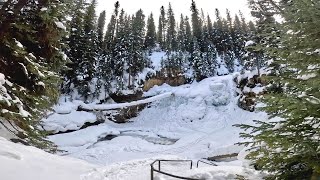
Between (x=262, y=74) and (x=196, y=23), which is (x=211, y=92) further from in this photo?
(x=196, y=23)

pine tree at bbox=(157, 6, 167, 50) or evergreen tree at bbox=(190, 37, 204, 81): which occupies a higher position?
pine tree at bbox=(157, 6, 167, 50)

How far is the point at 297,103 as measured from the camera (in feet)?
11.3

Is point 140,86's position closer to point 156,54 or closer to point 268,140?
point 156,54

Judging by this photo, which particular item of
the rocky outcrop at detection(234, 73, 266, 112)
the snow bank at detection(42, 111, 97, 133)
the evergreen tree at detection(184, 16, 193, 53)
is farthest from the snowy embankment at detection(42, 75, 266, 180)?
the evergreen tree at detection(184, 16, 193, 53)

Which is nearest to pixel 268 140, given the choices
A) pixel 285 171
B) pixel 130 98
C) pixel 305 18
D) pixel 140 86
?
pixel 285 171

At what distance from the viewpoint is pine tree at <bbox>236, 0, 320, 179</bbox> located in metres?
3.58

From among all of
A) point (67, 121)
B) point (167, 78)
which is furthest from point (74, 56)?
point (167, 78)

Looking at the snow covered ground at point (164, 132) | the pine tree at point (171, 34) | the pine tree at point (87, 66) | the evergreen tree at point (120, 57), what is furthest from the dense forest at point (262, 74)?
the pine tree at point (171, 34)

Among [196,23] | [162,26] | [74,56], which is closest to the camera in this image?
[74,56]

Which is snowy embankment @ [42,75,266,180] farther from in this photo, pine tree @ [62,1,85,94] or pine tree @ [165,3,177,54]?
pine tree @ [165,3,177,54]

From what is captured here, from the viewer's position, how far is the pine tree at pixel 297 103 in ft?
11.7

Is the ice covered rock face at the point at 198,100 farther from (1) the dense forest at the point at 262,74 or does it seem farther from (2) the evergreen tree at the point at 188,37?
(1) the dense forest at the point at 262,74

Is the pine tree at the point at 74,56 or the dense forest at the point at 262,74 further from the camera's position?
the pine tree at the point at 74,56

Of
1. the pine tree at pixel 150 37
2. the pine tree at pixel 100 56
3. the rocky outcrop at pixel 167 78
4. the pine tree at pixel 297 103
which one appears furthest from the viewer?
the pine tree at pixel 150 37
